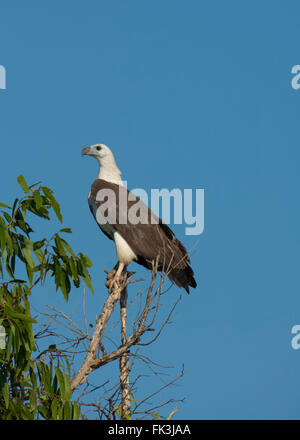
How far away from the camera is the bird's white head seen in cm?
1315

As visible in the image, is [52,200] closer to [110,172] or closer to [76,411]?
[76,411]

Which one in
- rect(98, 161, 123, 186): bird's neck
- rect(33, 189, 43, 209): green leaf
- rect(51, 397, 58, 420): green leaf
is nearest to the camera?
rect(51, 397, 58, 420): green leaf

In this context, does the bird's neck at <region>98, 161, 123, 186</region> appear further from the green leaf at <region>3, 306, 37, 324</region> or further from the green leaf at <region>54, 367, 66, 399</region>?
the green leaf at <region>3, 306, 37, 324</region>

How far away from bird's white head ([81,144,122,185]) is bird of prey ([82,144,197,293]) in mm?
249

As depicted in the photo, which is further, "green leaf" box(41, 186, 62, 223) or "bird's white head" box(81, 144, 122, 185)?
"bird's white head" box(81, 144, 122, 185)

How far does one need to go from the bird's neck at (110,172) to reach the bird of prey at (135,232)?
0.63 ft

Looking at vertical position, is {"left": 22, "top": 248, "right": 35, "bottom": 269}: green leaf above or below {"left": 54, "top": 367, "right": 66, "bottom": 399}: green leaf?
above

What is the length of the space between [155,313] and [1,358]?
5.25 ft

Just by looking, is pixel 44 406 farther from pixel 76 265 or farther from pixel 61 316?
pixel 76 265

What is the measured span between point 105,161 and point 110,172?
0.19 metres

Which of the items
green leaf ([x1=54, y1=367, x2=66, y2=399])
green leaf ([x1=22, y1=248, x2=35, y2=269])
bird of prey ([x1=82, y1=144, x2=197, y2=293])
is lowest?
green leaf ([x1=54, y1=367, x2=66, y2=399])

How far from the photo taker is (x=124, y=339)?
1000cm

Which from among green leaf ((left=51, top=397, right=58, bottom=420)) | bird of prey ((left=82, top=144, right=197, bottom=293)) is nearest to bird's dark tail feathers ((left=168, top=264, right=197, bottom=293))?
bird of prey ((left=82, top=144, right=197, bottom=293))

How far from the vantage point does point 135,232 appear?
12250 mm
